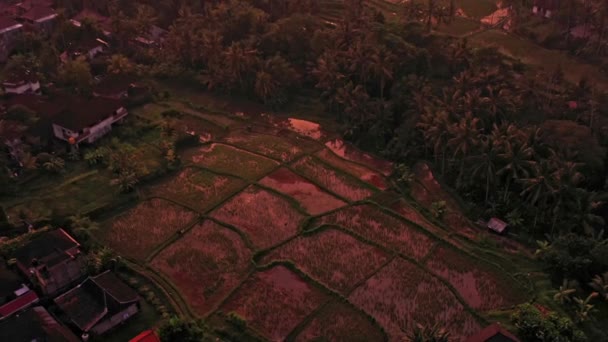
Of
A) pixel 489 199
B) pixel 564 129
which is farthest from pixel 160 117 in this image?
pixel 564 129

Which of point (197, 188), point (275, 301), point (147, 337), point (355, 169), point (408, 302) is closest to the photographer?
point (147, 337)

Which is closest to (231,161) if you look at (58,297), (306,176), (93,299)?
(306,176)

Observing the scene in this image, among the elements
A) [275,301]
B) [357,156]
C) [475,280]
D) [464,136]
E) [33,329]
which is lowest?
[275,301]

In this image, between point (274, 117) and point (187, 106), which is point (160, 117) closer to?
point (187, 106)

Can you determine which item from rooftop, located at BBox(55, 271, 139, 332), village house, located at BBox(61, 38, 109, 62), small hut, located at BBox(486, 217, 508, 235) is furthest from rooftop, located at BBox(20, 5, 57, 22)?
small hut, located at BBox(486, 217, 508, 235)

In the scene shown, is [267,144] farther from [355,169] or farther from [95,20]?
[95,20]

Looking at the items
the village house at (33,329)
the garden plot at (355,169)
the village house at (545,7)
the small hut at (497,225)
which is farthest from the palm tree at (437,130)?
the village house at (33,329)

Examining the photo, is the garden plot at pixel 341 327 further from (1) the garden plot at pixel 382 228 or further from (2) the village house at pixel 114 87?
(2) the village house at pixel 114 87
